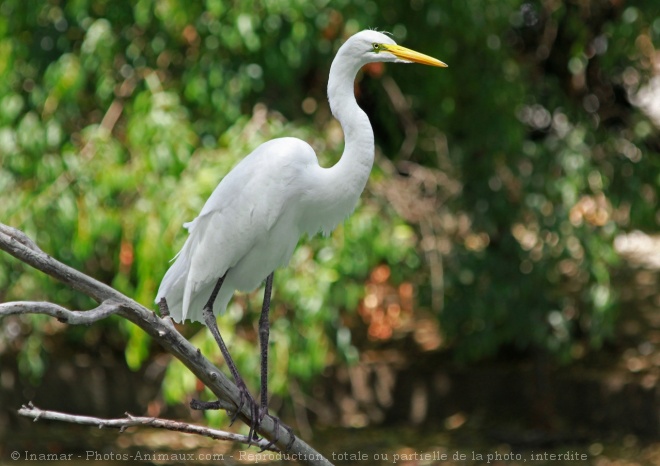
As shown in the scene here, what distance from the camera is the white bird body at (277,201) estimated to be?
8.25ft

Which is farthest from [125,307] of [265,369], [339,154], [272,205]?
[339,154]

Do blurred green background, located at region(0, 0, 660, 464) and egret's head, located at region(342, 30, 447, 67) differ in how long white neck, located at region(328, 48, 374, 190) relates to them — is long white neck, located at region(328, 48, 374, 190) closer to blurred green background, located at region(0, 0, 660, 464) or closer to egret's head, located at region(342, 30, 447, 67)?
egret's head, located at region(342, 30, 447, 67)

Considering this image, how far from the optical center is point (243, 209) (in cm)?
265

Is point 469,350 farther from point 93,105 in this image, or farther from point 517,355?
point 93,105

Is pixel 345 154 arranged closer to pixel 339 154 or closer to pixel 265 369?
pixel 265 369

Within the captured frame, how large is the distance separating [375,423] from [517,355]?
3.31ft

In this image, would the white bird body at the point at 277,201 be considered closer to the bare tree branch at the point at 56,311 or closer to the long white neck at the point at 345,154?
the long white neck at the point at 345,154

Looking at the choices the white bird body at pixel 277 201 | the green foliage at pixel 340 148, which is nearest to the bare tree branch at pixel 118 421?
the white bird body at pixel 277 201

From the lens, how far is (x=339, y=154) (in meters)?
4.25

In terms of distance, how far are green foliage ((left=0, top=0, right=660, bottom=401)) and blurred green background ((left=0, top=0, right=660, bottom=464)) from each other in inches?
0.5

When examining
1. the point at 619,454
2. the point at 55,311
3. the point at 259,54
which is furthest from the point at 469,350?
the point at 55,311

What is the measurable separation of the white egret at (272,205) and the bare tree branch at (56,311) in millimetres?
617

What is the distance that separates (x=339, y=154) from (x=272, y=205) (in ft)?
5.52

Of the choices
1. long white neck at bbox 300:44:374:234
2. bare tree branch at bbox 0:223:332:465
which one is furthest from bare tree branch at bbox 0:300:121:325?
long white neck at bbox 300:44:374:234
